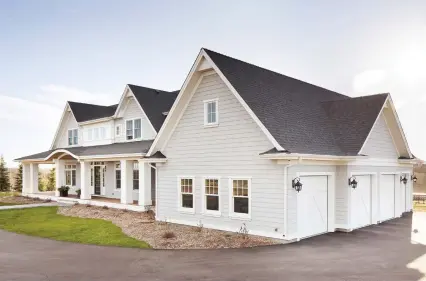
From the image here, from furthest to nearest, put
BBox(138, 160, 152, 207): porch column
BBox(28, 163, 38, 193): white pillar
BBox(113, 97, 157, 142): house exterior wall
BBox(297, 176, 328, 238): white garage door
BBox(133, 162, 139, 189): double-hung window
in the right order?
BBox(28, 163, 38, 193): white pillar < BBox(133, 162, 139, 189): double-hung window < BBox(113, 97, 157, 142): house exterior wall < BBox(138, 160, 152, 207): porch column < BBox(297, 176, 328, 238): white garage door

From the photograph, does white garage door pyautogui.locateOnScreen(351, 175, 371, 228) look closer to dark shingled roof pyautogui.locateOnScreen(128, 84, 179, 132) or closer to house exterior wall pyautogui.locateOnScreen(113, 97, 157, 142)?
dark shingled roof pyautogui.locateOnScreen(128, 84, 179, 132)

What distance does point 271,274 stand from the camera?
9891 mm

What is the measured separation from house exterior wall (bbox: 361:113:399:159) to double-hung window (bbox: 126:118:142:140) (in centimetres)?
1591

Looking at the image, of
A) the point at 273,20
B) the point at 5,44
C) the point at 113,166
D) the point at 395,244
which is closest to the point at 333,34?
the point at 273,20

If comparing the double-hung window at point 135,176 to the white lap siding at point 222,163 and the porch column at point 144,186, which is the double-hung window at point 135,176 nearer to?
the porch column at point 144,186

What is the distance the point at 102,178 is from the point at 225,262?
21.2 metres

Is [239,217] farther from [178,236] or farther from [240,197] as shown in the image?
[178,236]

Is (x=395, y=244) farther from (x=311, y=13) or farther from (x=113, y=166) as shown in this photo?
(x=113, y=166)

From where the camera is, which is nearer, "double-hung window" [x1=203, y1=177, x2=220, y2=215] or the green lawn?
the green lawn

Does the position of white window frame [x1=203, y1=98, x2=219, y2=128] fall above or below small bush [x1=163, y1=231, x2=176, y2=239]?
above

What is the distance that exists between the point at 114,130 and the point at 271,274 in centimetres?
2208

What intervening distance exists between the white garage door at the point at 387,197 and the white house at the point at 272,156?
0.05 metres

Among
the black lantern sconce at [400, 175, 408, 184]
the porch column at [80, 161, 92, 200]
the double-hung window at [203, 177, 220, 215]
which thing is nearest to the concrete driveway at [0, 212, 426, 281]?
the double-hung window at [203, 177, 220, 215]

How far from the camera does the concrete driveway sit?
9.83 meters
